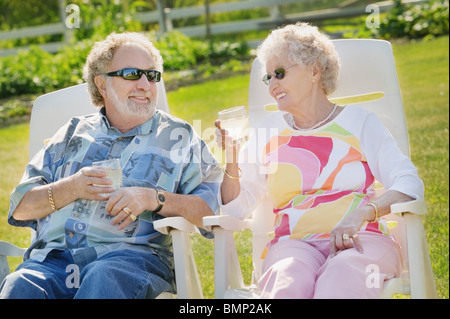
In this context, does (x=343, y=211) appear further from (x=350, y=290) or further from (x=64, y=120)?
(x=64, y=120)

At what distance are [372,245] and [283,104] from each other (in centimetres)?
76

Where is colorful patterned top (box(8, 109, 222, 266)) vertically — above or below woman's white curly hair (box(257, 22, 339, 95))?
below

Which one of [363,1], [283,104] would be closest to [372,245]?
[283,104]

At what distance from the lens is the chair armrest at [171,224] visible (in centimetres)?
291

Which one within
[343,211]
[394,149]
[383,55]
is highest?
[383,55]

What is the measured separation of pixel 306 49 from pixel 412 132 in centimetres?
432

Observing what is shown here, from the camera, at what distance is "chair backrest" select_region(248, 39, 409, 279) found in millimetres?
3617

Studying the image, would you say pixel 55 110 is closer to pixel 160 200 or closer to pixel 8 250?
pixel 8 250

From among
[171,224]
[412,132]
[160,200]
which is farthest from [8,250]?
[412,132]

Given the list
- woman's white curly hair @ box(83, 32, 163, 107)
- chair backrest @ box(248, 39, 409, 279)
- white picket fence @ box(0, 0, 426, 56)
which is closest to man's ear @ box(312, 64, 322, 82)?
chair backrest @ box(248, 39, 409, 279)

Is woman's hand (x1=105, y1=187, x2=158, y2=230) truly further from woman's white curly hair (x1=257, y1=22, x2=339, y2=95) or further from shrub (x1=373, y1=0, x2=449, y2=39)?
shrub (x1=373, y1=0, x2=449, y2=39)

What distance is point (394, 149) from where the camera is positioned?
10.2 ft

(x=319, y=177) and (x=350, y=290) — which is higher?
(x=319, y=177)

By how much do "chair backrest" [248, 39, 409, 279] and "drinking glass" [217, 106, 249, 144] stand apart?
0.72 metres
